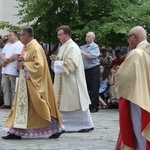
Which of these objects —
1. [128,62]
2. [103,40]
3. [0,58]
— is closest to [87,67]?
→ [103,40]

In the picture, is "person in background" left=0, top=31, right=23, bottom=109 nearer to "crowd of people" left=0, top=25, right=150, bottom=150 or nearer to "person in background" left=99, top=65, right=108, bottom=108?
"person in background" left=99, top=65, right=108, bottom=108

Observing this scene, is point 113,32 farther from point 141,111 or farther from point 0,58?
point 141,111

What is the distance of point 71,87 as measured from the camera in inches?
370

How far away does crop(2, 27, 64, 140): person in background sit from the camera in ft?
27.7

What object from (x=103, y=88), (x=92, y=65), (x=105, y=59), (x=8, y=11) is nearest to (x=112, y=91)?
(x=103, y=88)

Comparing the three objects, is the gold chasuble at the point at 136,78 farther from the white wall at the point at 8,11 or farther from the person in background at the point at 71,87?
the white wall at the point at 8,11

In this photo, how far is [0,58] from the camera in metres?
13.4

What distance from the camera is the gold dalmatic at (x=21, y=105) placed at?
8.48 m

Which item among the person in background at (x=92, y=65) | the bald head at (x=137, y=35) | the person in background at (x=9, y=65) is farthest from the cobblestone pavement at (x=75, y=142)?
the person in background at (x=9, y=65)

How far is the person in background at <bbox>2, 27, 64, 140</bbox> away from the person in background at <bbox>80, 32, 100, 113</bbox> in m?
3.50

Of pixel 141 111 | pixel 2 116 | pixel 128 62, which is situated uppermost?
pixel 128 62

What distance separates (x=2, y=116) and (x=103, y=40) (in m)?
3.40

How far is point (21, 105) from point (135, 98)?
3.01 meters

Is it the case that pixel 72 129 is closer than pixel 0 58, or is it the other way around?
pixel 72 129
